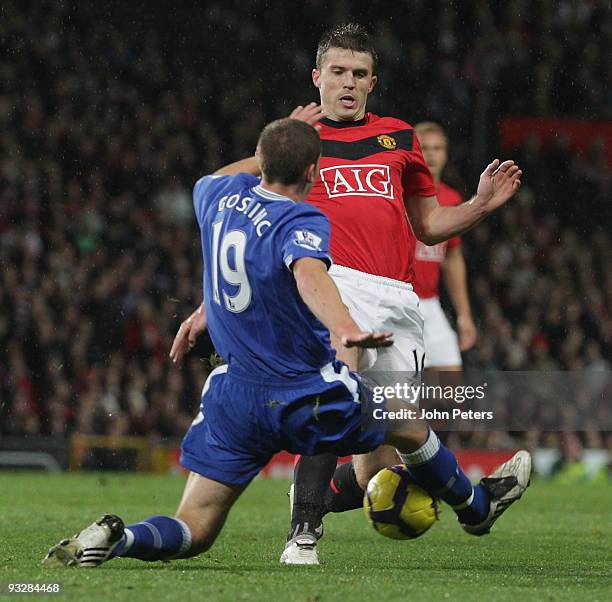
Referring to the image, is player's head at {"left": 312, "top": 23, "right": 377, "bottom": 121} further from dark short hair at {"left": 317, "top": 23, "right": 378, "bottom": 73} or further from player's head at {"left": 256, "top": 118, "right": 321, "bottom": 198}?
player's head at {"left": 256, "top": 118, "right": 321, "bottom": 198}

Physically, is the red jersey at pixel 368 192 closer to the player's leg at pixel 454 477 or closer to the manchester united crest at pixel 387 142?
the manchester united crest at pixel 387 142

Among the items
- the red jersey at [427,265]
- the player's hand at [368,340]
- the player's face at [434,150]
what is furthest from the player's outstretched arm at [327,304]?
the player's face at [434,150]

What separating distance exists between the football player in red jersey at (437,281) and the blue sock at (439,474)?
312cm

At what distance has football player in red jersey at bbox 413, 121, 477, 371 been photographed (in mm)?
9156

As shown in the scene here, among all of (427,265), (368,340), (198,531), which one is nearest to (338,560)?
(198,531)

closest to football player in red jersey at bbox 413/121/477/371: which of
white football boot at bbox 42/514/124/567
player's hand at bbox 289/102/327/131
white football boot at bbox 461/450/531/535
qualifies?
white football boot at bbox 461/450/531/535

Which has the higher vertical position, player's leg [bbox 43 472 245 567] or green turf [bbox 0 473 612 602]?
player's leg [bbox 43 472 245 567]

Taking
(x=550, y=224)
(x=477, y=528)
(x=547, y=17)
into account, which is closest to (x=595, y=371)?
(x=550, y=224)

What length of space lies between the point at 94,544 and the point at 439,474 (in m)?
1.69

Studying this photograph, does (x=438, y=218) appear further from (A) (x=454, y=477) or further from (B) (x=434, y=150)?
(B) (x=434, y=150)

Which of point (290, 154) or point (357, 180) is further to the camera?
point (357, 180)

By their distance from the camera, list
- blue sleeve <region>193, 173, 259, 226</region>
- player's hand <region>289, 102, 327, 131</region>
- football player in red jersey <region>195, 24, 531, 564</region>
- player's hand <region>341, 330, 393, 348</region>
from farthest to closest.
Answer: football player in red jersey <region>195, 24, 531, 564</region> < player's hand <region>289, 102, 327, 131</region> < blue sleeve <region>193, 173, 259, 226</region> < player's hand <region>341, 330, 393, 348</region>

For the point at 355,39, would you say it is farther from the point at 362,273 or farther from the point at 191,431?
the point at 191,431

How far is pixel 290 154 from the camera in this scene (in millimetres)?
4723
